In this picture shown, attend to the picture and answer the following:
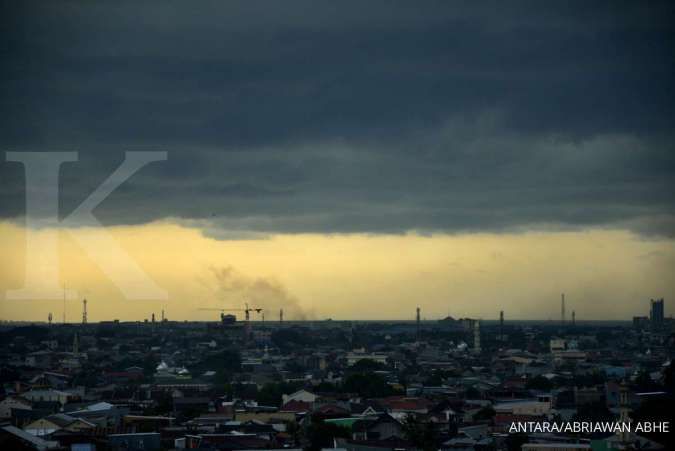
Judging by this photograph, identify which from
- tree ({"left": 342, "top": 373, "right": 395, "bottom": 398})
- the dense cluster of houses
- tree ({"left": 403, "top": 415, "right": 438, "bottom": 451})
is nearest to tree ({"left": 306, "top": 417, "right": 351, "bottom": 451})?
the dense cluster of houses

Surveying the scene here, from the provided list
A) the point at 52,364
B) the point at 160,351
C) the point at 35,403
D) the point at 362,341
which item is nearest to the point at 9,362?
the point at 52,364

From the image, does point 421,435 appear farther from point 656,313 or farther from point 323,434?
point 656,313

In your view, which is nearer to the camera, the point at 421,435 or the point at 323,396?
the point at 421,435

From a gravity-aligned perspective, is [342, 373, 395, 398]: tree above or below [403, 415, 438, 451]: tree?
above

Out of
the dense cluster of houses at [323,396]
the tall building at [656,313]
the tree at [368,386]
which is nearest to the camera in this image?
the dense cluster of houses at [323,396]

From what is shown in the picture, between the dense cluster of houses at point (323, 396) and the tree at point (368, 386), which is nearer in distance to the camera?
the dense cluster of houses at point (323, 396)

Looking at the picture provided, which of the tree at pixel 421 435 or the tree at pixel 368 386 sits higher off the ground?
the tree at pixel 368 386

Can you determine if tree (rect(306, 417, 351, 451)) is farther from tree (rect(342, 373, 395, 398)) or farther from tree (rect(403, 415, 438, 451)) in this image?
tree (rect(342, 373, 395, 398))

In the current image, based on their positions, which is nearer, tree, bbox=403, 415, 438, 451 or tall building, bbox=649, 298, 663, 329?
tree, bbox=403, 415, 438, 451

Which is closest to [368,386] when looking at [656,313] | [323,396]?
[323,396]

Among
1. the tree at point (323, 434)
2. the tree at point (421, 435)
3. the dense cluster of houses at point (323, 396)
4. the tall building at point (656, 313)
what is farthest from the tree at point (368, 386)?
the tall building at point (656, 313)

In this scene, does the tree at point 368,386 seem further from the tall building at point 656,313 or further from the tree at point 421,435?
the tall building at point 656,313

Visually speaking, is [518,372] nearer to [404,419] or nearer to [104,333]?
[404,419]
